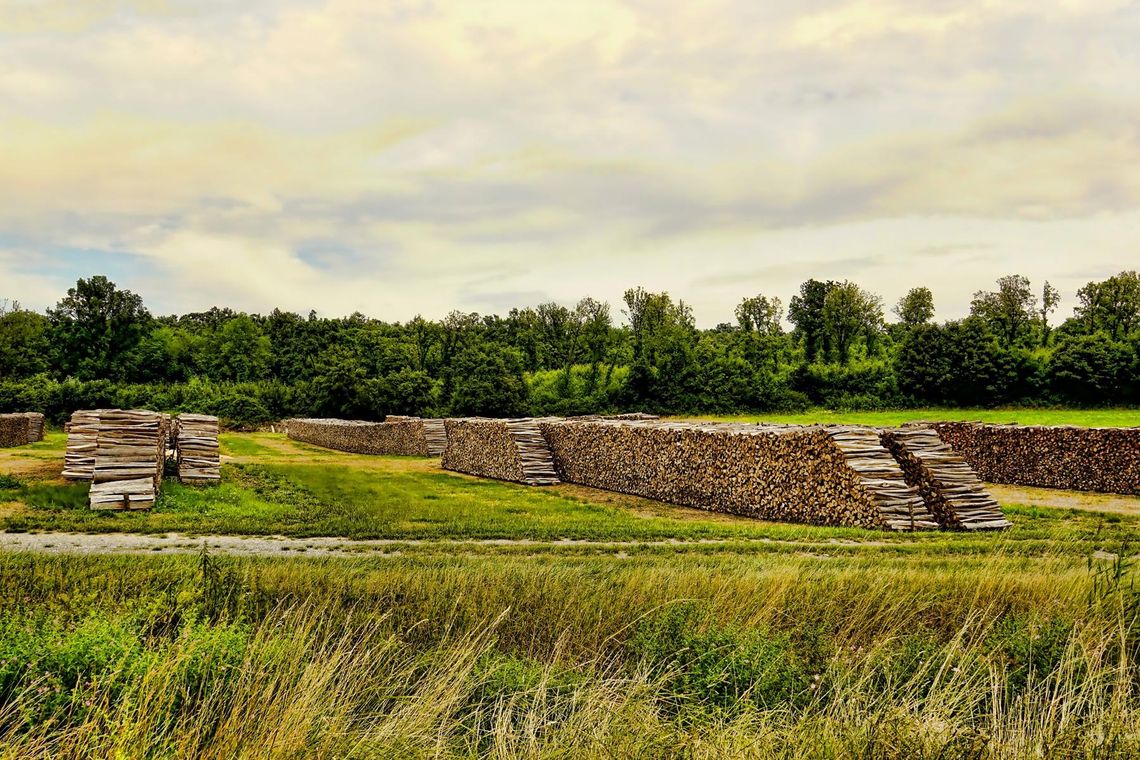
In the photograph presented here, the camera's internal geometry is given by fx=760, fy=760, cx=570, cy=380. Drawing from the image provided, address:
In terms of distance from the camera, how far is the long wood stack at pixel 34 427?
34.3m

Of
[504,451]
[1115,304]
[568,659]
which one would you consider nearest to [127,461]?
[504,451]

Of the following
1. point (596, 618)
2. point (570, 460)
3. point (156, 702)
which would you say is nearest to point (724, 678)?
point (596, 618)

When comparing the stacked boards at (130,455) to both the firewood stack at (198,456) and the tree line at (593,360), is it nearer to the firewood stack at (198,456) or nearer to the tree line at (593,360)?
the firewood stack at (198,456)

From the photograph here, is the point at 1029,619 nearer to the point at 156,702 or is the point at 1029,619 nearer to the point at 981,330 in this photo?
the point at 156,702

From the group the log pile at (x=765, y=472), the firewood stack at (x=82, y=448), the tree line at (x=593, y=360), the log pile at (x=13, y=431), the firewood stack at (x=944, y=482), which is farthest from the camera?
the tree line at (x=593, y=360)

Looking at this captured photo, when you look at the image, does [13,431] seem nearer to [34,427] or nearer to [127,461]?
[34,427]

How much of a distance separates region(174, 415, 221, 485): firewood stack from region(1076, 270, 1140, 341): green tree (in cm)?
5694

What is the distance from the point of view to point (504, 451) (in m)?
25.3

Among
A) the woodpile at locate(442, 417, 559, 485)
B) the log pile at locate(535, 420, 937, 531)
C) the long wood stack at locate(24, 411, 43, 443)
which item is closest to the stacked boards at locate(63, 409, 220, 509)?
the woodpile at locate(442, 417, 559, 485)

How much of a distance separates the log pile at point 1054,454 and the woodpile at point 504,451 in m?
12.3

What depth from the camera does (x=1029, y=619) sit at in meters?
5.98

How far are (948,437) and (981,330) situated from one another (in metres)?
26.8

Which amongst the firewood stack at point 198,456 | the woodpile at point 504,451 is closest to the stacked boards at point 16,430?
the firewood stack at point 198,456

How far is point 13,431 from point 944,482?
3615 cm
